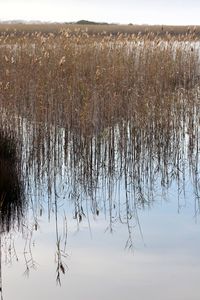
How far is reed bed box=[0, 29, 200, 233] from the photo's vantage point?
5.57 meters

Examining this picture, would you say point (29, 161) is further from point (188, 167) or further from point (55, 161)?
point (188, 167)

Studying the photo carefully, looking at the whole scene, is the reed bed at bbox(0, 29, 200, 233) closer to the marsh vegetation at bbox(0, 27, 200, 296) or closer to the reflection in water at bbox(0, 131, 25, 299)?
the marsh vegetation at bbox(0, 27, 200, 296)

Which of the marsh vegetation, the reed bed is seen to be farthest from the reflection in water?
the reed bed

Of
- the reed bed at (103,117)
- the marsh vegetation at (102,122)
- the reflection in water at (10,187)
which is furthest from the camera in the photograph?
the reed bed at (103,117)

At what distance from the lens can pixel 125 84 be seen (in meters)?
8.02

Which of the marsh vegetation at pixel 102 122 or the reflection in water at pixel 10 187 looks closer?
the reflection in water at pixel 10 187

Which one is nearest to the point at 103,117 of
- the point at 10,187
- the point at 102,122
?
the point at 102,122

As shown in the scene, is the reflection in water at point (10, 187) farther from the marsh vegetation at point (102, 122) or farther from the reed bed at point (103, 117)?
the reed bed at point (103, 117)

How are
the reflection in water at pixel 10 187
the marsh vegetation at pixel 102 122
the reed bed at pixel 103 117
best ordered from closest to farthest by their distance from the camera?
the reflection in water at pixel 10 187 → the marsh vegetation at pixel 102 122 → the reed bed at pixel 103 117

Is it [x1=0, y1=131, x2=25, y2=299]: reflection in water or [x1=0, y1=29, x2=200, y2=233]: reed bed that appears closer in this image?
[x1=0, y1=131, x2=25, y2=299]: reflection in water

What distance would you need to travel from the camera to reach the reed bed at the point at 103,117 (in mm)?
5566

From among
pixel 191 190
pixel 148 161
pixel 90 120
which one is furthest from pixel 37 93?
pixel 191 190

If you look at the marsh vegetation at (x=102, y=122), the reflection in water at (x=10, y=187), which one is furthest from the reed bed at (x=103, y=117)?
the reflection in water at (x=10, y=187)

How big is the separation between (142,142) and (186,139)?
0.56 m
